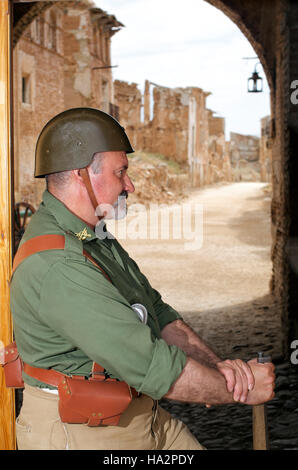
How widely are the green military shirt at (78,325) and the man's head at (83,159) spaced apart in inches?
6.3

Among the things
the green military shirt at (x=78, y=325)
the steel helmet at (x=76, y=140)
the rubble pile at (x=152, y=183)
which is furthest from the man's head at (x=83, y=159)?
the rubble pile at (x=152, y=183)

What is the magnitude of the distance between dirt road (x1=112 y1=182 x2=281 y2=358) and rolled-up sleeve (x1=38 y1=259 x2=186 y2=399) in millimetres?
4158

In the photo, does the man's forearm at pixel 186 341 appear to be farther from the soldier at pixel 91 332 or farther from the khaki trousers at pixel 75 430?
the khaki trousers at pixel 75 430

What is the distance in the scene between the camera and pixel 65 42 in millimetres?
27188

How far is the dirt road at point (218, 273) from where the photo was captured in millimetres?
6826

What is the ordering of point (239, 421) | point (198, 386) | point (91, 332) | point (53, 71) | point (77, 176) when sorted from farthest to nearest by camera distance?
point (53, 71), point (239, 421), point (77, 176), point (198, 386), point (91, 332)

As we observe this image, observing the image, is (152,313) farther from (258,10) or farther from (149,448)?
(258,10)

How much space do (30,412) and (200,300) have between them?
6679 mm

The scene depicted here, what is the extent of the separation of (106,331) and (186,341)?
2.48 ft

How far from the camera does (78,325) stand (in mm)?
1856

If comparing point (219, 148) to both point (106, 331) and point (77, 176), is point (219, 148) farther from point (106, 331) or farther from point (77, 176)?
point (106, 331)

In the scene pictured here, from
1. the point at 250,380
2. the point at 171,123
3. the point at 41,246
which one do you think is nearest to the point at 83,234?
the point at 41,246
